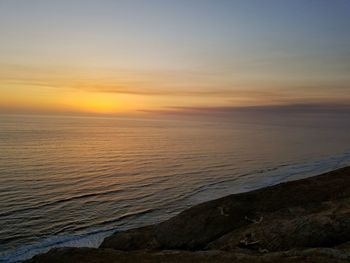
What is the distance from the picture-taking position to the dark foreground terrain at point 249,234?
15977 millimetres

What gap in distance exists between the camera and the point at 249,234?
62.0 ft

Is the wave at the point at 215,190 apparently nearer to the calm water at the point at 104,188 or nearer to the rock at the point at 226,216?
the calm water at the point at 104,188

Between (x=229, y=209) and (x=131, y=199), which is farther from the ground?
(x=229, y=209)

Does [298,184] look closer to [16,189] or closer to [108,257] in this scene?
[108,257]

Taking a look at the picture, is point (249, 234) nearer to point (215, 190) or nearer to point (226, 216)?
point (226, 216)

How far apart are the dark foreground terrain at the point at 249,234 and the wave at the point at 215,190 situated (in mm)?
4485

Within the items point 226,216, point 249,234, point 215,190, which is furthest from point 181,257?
point 215,190

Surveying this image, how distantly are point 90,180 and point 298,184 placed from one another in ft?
92.2

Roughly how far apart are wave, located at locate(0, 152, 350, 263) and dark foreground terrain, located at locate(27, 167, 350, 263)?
4.49 meters

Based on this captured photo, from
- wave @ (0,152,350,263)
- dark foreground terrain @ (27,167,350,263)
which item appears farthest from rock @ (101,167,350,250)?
wave @ (0,152,350,263)

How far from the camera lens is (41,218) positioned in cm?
3108

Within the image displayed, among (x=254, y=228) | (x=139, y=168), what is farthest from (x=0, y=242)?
(x=139, y=168)

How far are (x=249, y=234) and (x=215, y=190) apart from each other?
2599 cm

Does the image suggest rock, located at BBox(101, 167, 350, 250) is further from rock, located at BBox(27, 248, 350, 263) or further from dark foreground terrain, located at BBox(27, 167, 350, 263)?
rock, located at BBox(27, 248, 350, 263)
